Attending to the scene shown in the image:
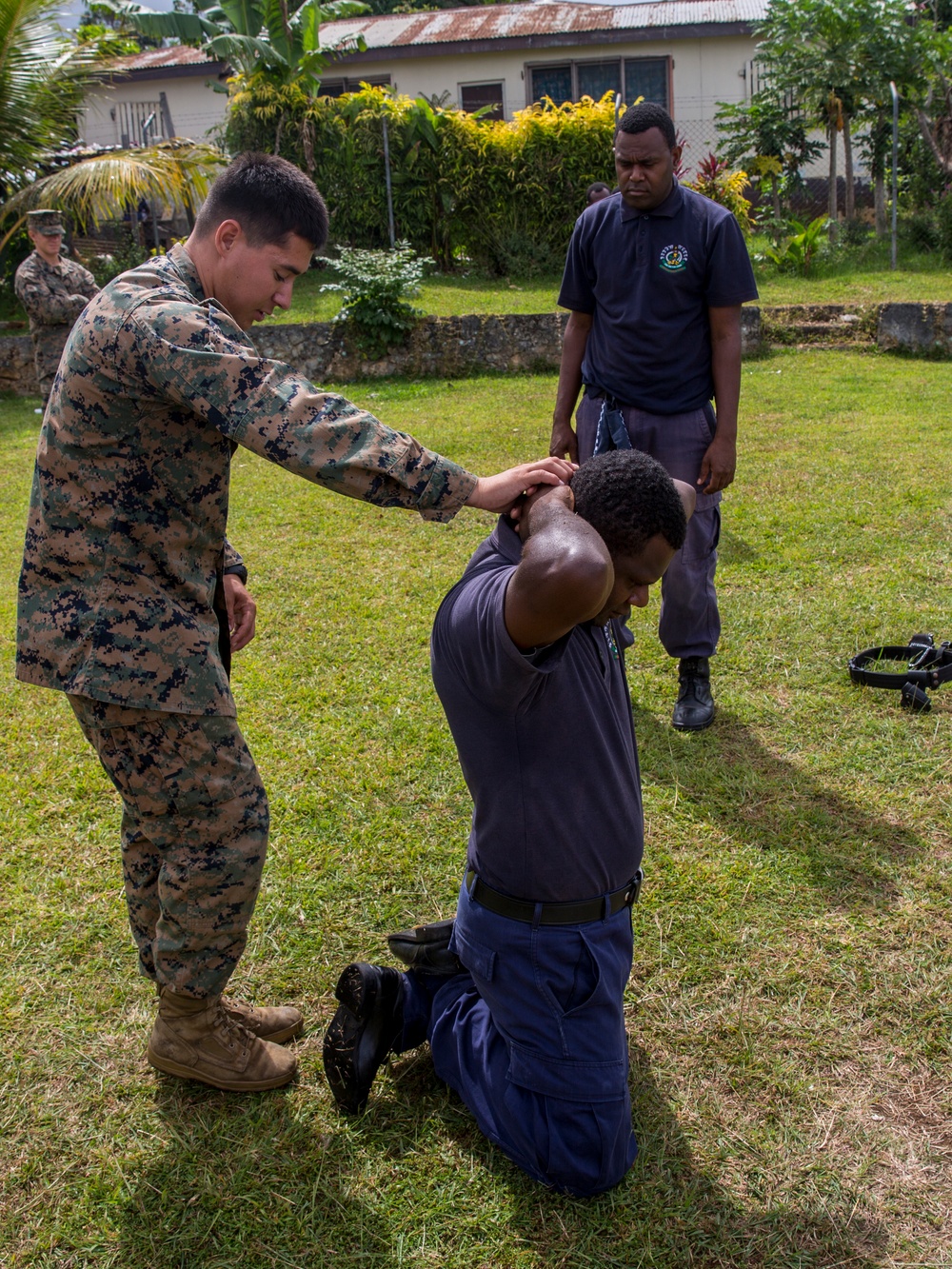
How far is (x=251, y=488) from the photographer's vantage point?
815 centimetres

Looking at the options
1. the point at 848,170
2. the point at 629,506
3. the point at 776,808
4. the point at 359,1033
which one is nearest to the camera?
the point at 629,506

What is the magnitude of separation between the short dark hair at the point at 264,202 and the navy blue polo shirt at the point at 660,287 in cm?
211

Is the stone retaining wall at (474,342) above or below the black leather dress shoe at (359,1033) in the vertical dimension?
above

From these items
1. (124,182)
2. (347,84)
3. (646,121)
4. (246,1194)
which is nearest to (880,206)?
(124,182)

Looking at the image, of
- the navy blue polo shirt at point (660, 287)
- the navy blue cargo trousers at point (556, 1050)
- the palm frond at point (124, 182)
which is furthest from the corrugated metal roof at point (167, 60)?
the navy blue cargo trousers at point (556, 1050)

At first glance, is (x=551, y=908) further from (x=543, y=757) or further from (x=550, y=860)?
(x=543, y=757)

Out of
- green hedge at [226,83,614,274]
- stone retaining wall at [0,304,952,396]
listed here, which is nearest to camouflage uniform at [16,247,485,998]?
stone retaining wall at [0,304,952,396]

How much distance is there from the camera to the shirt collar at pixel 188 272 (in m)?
2.34

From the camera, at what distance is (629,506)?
215cm

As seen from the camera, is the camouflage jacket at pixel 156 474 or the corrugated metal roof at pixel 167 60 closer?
the camouflage jacket at pixel 156 474

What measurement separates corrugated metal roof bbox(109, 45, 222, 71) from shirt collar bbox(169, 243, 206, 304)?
2068 centimetres

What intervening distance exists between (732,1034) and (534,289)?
44.3 feet

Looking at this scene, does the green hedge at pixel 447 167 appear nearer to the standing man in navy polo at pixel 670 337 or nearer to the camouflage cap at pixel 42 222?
the camouflage cap at pixel 42 222

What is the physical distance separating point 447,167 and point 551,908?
1500 cm
